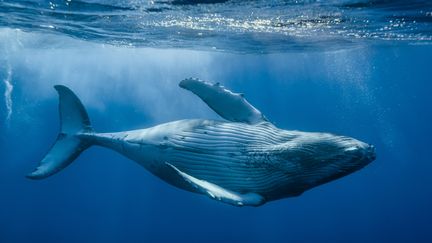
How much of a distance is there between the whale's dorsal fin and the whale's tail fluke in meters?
3.29

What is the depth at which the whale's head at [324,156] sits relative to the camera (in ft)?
13.0

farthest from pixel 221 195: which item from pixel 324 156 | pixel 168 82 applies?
pixel 168 82

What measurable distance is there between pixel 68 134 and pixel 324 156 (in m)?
5.84

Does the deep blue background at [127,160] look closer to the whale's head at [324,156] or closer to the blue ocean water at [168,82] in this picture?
the blue ocean water at [168,82]

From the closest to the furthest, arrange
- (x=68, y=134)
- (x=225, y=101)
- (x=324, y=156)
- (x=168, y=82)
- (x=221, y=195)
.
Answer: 1. (x=221, y=195)
2. (x=324, y=156)
3. (x=225, y=101)
4. (x=68, y=134)
5. (x=168, y=82)

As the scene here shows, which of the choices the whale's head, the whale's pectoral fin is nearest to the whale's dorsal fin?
the whale's head

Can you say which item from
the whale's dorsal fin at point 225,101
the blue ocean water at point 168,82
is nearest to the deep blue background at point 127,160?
the blue ocean water at point 168,82

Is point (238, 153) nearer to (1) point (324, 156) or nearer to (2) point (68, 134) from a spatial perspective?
(1) point (324, 156)

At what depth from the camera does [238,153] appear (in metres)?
4.87

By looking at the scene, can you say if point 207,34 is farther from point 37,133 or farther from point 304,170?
point 37,133

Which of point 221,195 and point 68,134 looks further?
point 68,134

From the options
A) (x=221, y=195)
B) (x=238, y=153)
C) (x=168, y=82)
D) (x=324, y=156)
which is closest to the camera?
(x=221, y=195)

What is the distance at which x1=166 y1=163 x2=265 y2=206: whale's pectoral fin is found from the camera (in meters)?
3.78

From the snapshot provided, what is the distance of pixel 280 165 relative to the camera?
443 centimetres
